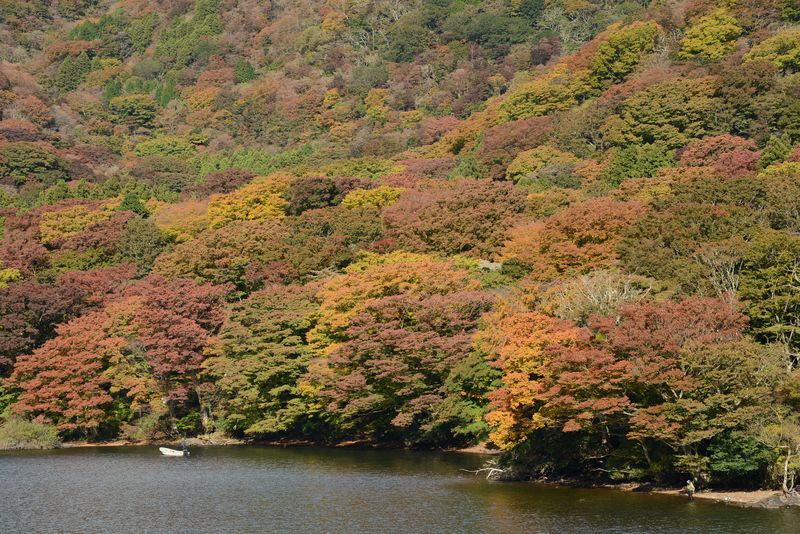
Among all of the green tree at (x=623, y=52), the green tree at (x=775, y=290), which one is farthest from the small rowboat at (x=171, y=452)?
the green tree at (x=623, y=52)

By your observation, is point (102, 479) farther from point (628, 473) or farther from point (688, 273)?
point (688, 273)

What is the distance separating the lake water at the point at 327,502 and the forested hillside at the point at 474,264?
3019mm

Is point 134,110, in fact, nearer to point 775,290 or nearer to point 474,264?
point 474,264

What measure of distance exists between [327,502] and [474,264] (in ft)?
94.8

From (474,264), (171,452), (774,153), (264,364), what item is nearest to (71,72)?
(264,364)

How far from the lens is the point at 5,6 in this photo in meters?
192

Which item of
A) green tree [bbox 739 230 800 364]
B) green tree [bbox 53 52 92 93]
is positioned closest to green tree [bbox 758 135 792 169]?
green tree [bbox 739 230 800 364]

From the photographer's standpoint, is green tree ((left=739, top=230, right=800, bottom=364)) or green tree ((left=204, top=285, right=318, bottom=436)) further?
green tree ((left=204, top=285, right=318, bottom=436))

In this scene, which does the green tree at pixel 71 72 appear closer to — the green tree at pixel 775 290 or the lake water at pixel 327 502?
Answer: the lake water at pixel 327 502

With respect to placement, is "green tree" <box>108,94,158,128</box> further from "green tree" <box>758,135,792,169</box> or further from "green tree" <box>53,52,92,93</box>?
"green tree" <box>758,135,792,169</box>

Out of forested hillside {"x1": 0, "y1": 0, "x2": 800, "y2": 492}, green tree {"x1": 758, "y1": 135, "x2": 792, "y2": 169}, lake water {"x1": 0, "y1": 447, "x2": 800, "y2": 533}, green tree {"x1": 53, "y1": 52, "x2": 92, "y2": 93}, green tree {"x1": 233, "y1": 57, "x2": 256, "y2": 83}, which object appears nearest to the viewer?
lake water {"x1": 0, "y1": 447, "x2": 800, "y2": 533}

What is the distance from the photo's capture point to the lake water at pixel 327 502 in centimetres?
3469

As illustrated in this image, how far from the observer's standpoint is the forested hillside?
4025 centimetres

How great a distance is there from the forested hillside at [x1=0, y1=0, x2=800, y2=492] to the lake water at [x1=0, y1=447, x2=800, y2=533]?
3019 millimetres
